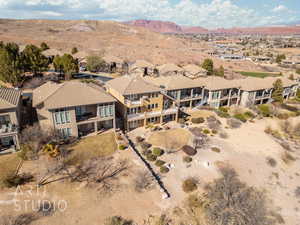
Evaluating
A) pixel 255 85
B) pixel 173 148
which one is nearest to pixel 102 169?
pixel 173 148

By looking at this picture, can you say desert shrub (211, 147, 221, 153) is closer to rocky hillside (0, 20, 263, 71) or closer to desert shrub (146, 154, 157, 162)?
desert shrub (146, 154, 157, 162)

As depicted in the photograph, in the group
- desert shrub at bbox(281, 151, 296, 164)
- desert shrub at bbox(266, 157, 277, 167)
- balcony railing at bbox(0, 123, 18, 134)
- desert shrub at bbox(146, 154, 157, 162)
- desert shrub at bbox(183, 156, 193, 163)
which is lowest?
desert shrub at bbox(281, 151, 296, 164)

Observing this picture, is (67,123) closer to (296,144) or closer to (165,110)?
Result: (165,110)

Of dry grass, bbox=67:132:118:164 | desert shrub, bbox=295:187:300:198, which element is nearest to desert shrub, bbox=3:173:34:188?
dry grass, bbox=67:132:118:164

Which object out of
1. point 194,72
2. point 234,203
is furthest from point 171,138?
point 194,72

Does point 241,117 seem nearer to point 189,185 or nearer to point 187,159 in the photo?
point 187,159

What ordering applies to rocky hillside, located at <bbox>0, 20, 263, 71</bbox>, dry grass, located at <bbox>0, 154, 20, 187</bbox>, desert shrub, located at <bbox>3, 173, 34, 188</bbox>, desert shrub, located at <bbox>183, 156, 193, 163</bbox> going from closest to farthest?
desert shrub, located at <bbox>3, 173, 34, 188</bbox>
dry grass, located at <bbox>0, 154, 20, 187</bbox>
desert shrub, located at <bbox>183, 156, 193, 163</bbox>
rocky hillside, located at <bbox>0, 20, 263, 71</bbox>
